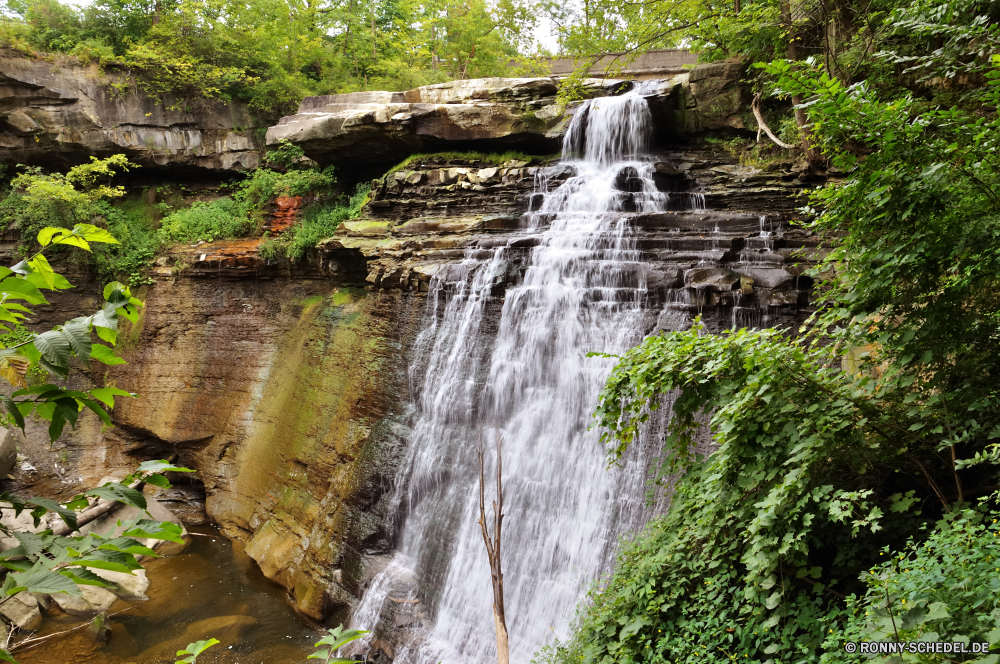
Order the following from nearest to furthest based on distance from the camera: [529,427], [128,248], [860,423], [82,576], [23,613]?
[82,576], [860,423], [529,427], [23,613], [128,248]

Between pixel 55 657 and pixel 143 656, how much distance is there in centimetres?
129

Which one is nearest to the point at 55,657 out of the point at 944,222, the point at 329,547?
the point at 329,547

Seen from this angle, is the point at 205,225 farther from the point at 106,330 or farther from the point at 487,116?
the point at 106,330

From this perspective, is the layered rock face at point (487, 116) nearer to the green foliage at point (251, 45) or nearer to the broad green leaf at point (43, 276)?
the green foliage at point (251, 45)

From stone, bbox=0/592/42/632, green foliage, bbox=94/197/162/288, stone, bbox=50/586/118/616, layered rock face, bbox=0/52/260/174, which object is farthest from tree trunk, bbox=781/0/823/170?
green foliage, bbox=94/197/162/288

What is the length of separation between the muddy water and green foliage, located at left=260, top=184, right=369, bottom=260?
21.7 ft

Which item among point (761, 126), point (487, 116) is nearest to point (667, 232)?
point (761, 126)

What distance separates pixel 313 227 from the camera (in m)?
13.4

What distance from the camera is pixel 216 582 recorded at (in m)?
9.99

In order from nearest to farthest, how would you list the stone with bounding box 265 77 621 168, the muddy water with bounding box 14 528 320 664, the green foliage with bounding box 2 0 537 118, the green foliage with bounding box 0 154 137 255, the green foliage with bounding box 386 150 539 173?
the muddy water with bounding box 14 528 320 664, the stone with bounding box 265 77 621 168, the green foliage with bounding box 386 150 539 173, the green foliage with bounding box 0 154 137 255, the green foliage with bounding box 2 0 537 118

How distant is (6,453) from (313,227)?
774 centimetres

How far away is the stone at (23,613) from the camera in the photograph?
863 cm

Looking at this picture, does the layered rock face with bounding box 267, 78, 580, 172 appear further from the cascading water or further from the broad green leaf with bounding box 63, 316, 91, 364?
the broad green leaf with bounding box 63, 316, 91, 364

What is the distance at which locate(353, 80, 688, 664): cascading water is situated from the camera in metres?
6.94
